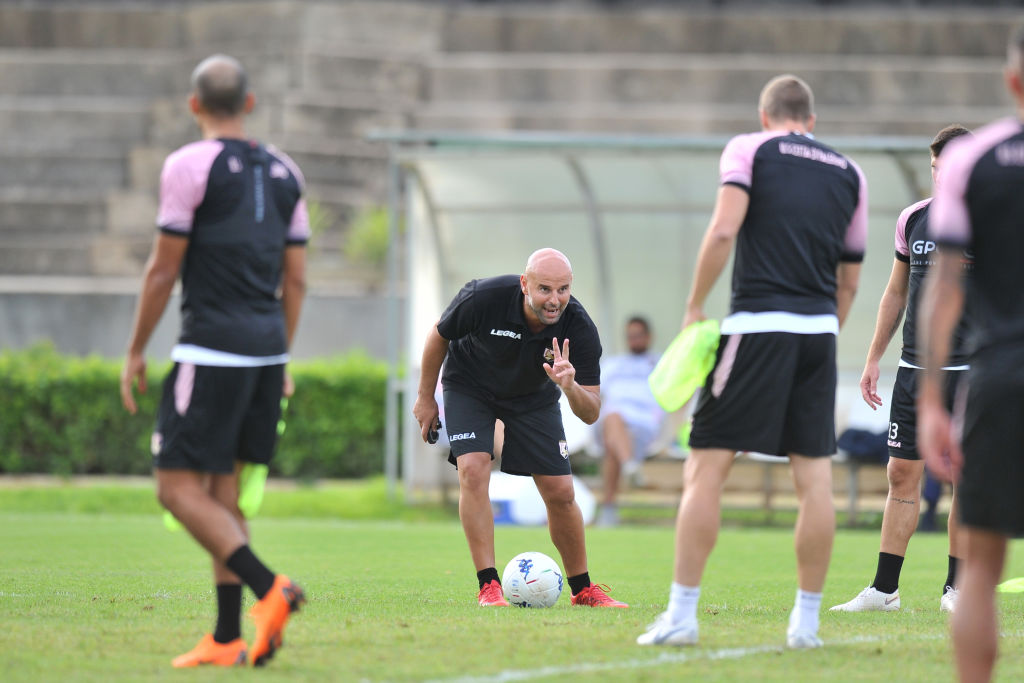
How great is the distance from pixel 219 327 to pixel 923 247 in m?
3.98

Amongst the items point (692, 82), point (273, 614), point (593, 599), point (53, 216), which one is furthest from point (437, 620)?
point (692, 82)

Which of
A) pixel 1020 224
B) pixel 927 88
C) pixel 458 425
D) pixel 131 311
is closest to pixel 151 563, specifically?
pixel 458 425

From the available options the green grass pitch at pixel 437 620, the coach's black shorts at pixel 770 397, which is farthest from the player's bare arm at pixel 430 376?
the coach's black shorts at pixel 770 397

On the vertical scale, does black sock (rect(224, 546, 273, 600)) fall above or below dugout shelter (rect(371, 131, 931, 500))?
below

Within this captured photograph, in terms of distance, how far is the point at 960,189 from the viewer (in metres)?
4.56

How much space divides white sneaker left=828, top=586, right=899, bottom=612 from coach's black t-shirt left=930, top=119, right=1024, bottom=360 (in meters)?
3.68

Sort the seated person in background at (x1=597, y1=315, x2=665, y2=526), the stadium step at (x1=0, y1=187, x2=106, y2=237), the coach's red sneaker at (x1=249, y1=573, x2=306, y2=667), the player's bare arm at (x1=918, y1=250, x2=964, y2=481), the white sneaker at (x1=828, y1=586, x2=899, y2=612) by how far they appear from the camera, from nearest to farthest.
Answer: the player's bare arm at (x1=918, y1=250, x2=964, y2=481) → the coach's red sneaker at (x1=249, y1=573, x2=306, y2=667) → the white sneaker at (x1=828, y1=586, x2=899, y2=612) → the seated person in background at (x1=597, y1=315, x2=665, y2=526) → the stadium step at (x1=0, y1=187, x2=106, y2=237)

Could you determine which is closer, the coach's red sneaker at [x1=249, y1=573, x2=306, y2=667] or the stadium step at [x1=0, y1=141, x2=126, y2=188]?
the coach's red sneaker at [x1=249, y1=573, x2=306, y2=667]

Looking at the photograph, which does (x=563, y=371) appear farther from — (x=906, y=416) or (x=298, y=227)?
(x=906, y=416)

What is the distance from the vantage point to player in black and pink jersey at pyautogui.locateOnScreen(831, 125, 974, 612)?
801 cm

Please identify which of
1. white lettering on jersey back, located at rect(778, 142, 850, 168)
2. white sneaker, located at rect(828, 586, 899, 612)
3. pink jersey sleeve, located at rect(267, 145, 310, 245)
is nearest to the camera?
pink jersey sleeve, located at rect(267, 145, 310, 245)

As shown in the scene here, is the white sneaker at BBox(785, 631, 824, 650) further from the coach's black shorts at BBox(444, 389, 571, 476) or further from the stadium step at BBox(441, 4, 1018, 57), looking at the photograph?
the stadium step at BBox(441, 4, 1018, 57)

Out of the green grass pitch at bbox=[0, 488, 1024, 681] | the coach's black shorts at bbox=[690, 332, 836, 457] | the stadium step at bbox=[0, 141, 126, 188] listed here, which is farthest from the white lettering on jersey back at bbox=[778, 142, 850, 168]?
the stadium step at bbox=[0, 141, 126, 188]

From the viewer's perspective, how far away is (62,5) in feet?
114
